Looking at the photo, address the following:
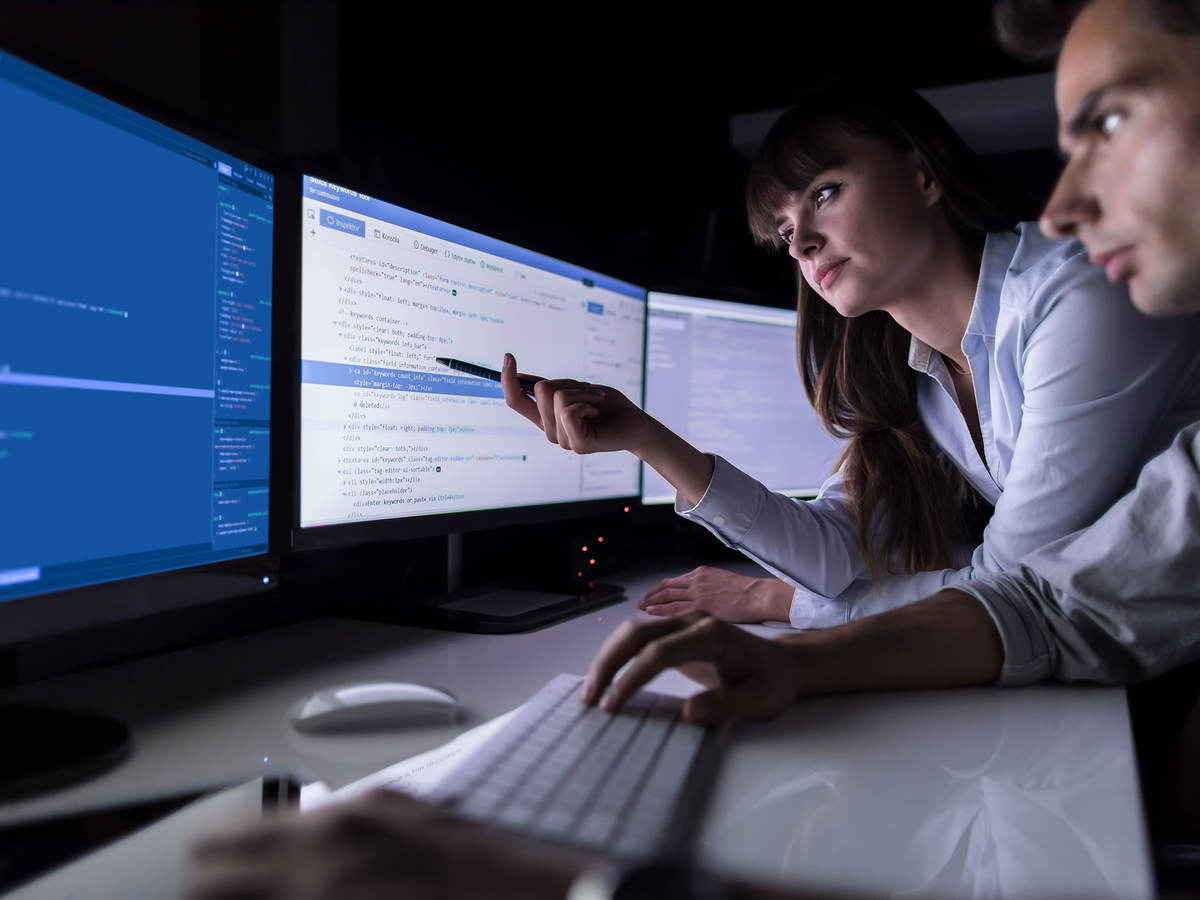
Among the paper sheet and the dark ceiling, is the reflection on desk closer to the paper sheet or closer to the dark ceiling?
the paper sheet

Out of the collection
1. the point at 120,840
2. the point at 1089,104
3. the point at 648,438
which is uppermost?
the point at 1089,104

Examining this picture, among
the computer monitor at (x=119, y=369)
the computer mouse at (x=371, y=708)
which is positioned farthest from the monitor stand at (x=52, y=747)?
the computer mouse at (x=371, y=708)

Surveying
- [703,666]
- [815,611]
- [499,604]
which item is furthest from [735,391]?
[703,666]

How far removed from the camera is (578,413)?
0.93m

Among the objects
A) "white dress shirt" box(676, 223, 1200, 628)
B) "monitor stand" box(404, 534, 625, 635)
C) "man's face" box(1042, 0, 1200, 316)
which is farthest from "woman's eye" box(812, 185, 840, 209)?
"monitor stand" box(404, 534, 625, 635)

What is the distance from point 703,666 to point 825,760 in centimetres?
11

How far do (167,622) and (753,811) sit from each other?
57 cm

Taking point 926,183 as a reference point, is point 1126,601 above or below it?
below

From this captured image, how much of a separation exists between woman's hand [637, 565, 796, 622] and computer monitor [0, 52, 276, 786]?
53 centimetres

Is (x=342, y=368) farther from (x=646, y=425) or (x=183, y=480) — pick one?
(x=646, y=425)

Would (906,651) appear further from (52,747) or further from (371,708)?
(52,747)

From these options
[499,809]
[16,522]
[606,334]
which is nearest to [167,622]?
[16,522]

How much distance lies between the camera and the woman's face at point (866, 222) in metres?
1.05

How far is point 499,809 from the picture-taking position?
0.37 meters
